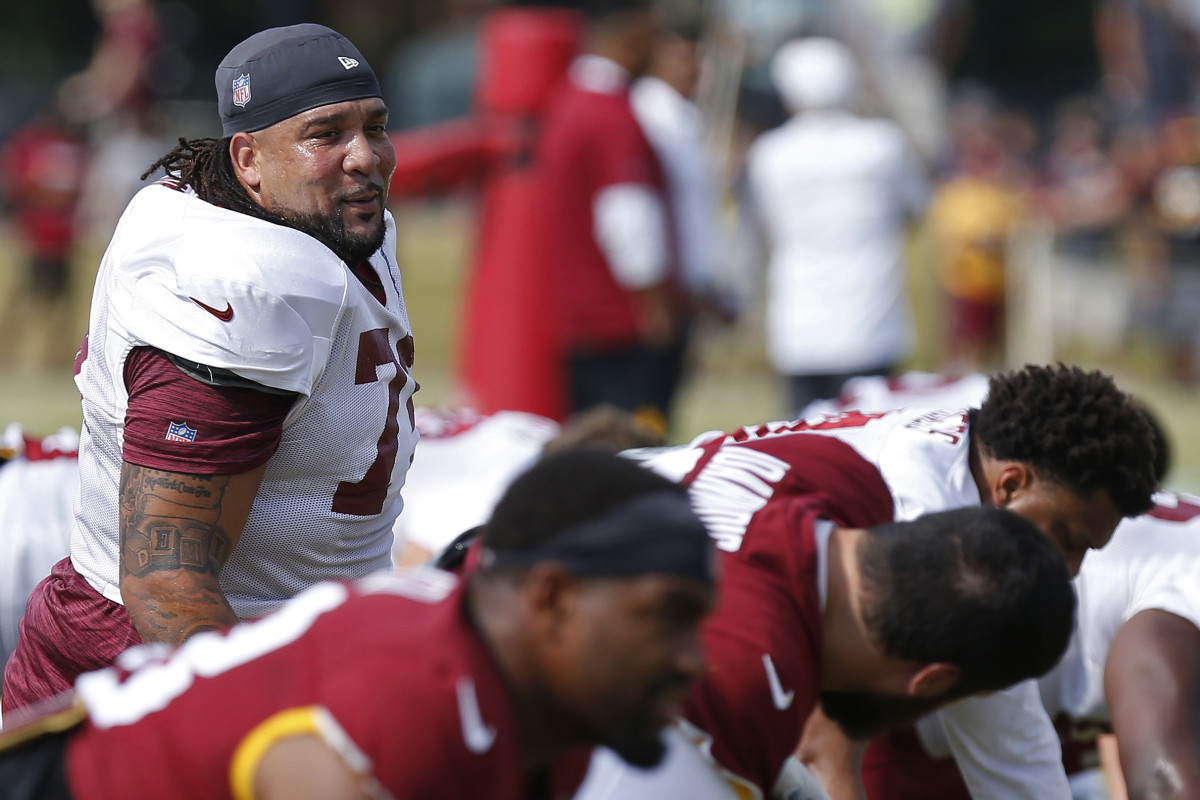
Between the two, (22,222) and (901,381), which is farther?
(22,222)

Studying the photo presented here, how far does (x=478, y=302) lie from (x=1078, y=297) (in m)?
5.54

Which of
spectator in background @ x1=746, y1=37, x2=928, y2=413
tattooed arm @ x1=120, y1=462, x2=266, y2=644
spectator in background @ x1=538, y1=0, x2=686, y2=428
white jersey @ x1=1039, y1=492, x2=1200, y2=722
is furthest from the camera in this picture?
spectator in background @ x1=746, y1=37, x2=928, y2=413

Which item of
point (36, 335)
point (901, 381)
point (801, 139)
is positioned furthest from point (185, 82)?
point (901, 381)

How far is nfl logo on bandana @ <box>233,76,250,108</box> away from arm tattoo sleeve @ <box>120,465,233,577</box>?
2.12 feet

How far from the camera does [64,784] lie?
6.53 ft

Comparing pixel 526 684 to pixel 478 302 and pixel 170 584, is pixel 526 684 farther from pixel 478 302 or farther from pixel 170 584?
pixel 478 302

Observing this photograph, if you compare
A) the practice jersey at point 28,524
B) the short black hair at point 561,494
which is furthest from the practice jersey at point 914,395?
the short black hair at point 561,494

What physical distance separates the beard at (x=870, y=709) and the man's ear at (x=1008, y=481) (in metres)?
0.69

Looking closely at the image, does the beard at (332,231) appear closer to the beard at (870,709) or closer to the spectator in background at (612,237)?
the beard at (870,709)

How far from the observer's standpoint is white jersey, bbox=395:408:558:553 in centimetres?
460

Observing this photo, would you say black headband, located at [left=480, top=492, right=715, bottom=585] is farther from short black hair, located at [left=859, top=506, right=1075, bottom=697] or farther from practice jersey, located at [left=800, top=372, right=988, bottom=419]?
practice jersey, located at [left=800, top=372, right=988, bottom=419]

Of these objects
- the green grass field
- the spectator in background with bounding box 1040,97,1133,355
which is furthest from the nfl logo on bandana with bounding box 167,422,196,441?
the spectator in background with bounding box 1040,97,1133,355

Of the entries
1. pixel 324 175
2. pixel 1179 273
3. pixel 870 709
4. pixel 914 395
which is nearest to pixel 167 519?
pixel 324 175

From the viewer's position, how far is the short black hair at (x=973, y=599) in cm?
231
